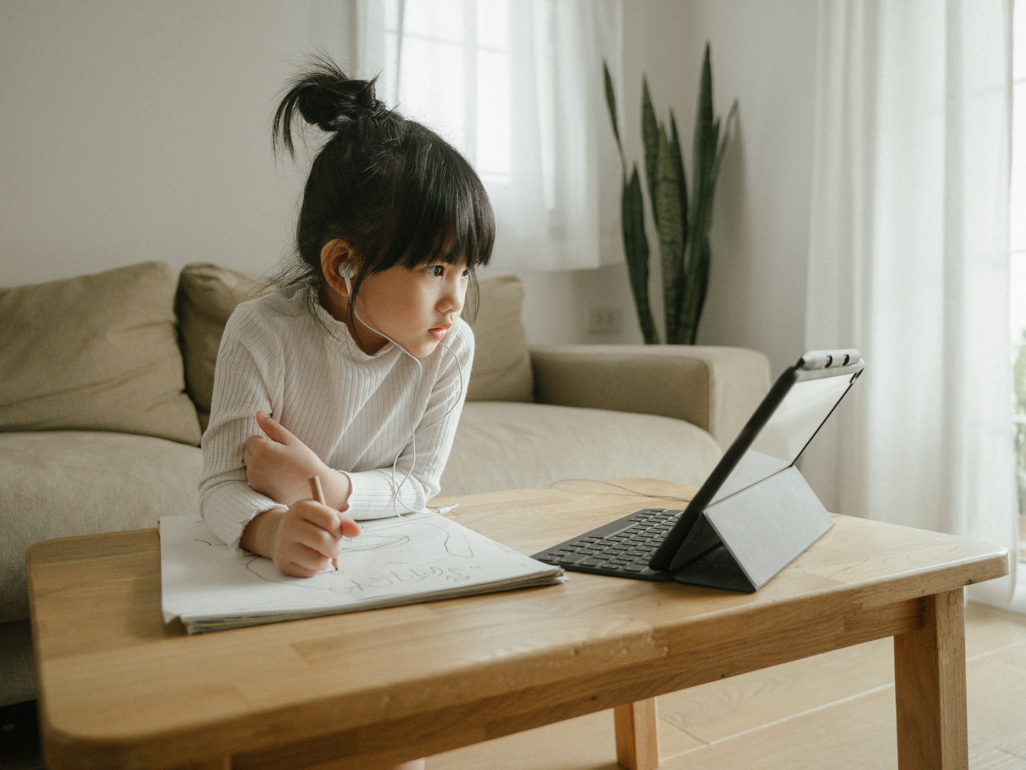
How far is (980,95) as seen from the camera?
174 cm

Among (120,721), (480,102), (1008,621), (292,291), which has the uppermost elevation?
(480,102)

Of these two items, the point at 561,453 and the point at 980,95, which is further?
the point at 980,95

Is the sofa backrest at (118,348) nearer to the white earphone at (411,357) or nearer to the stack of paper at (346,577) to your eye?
the white earphone at (411,357)

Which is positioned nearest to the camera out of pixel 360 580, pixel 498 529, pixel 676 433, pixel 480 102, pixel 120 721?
pixel 120 721

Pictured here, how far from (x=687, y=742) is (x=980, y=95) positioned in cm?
155

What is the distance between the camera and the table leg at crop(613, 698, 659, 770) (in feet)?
3.30

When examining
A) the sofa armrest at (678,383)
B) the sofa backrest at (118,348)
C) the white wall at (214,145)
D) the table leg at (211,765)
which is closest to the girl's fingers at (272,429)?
the table leg at (211,765)

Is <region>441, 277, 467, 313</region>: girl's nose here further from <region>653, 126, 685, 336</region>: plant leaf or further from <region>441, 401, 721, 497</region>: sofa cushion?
<region>653, 126, 685, 336</region>: plant leaf

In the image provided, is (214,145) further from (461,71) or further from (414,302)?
(414,302)

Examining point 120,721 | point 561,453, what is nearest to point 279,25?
point 561,453

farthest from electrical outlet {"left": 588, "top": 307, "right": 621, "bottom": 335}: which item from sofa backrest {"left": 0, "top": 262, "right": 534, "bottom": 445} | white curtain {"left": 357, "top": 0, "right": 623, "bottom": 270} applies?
sofa backrest {"left": 0, "top": 262, "right": 534, "bottom": 445}

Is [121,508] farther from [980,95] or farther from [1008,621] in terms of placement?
[980,95]

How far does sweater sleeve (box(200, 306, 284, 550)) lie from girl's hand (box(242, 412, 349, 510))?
2cm

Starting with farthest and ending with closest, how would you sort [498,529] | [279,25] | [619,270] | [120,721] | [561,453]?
1. [619,270]
2. [279,25]
3. [561,453]
4. [498,529]
5. [120,721]
